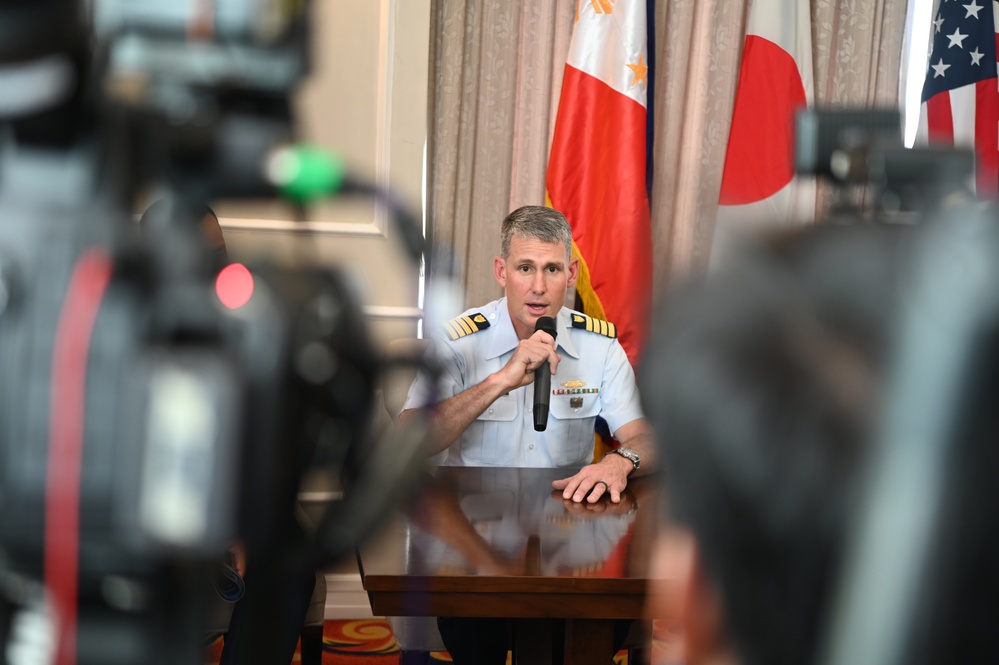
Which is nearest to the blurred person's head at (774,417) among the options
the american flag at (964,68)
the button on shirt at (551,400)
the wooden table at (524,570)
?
the wooden table at (524,570)

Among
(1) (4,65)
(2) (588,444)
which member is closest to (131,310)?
(1) (4,65)

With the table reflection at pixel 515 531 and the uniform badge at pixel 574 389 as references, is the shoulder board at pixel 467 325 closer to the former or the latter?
the uniform badge at pixel 574 389

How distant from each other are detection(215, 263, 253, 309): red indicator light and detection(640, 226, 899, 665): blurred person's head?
221 mm

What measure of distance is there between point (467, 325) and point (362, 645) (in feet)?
3.72

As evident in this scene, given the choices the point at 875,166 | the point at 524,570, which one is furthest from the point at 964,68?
the point at 875,166

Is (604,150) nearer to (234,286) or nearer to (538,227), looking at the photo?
(538,227)

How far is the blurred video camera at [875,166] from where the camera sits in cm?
47

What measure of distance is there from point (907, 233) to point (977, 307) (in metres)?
0.07

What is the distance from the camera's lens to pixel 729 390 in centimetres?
39

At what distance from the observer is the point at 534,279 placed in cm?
283

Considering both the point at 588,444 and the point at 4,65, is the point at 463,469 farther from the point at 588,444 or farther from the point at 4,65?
the point at 4,65

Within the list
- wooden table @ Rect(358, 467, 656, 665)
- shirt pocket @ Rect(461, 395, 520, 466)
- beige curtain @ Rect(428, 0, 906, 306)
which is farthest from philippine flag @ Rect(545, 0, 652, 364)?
wooden table @ Rect(358, 467, 656, 665)

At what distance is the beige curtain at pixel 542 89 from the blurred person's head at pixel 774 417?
9.73 ft

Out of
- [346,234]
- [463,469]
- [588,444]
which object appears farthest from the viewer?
[346,234]
